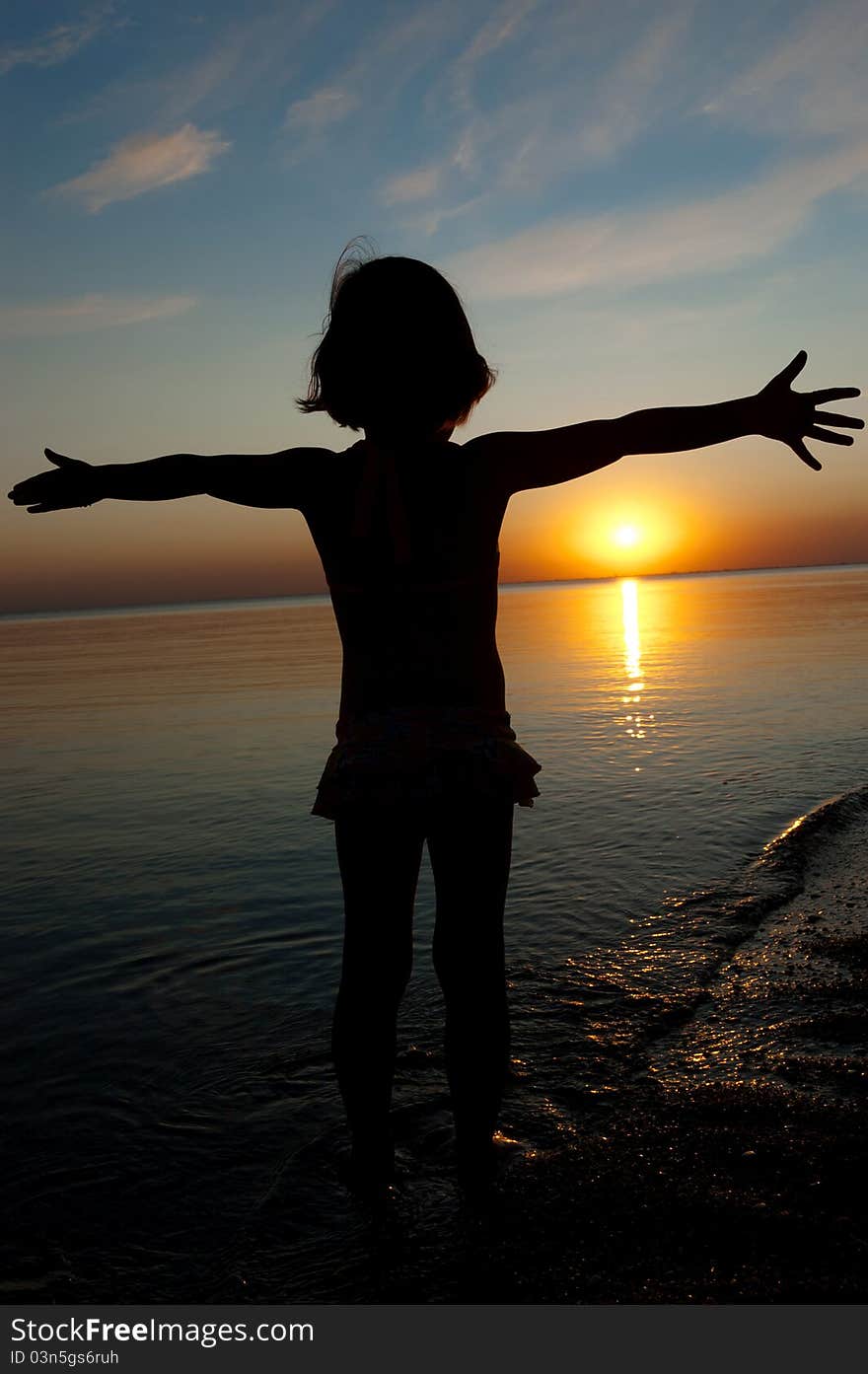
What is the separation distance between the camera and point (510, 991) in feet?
16.1

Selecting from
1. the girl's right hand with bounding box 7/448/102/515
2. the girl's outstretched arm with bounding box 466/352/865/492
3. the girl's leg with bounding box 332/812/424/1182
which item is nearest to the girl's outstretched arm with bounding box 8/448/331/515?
the girl's right hand with bounding box 7/448/102/515

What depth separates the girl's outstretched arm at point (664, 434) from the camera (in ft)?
8.61

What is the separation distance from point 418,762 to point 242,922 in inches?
161

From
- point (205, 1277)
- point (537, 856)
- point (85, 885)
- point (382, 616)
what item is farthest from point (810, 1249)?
point (85, 885)

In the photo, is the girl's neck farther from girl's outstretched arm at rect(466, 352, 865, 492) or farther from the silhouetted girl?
girl's outstretched arm at rect(466, 352, 865, 492)

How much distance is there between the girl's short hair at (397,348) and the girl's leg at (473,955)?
3.68ft

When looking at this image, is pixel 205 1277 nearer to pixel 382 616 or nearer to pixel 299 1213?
pixel 299 1213

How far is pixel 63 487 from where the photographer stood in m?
2.73

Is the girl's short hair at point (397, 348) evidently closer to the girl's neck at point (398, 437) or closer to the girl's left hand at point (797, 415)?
the girl's neck at point (398, 437)

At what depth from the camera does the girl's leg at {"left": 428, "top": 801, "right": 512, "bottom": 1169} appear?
267 cm

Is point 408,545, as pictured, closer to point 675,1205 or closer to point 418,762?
point 418,762

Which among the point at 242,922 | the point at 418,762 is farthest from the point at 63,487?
the point at 242,922

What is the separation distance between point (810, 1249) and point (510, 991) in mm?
2300
